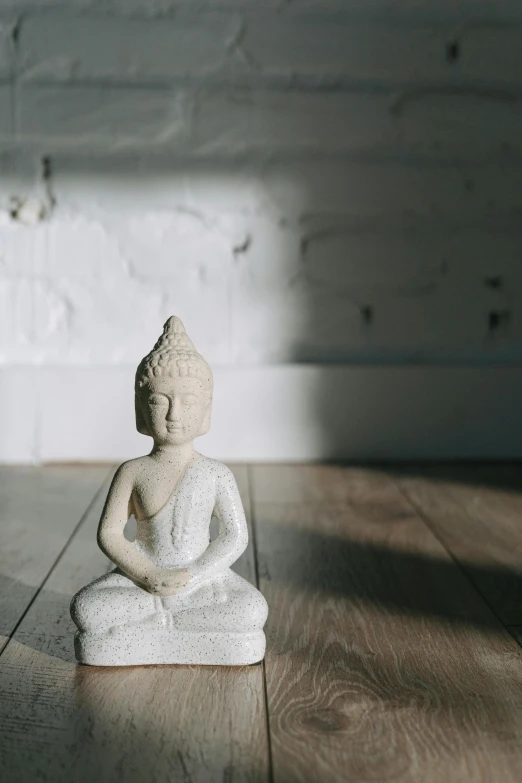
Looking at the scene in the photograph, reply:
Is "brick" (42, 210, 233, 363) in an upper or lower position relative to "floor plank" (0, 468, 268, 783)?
upper

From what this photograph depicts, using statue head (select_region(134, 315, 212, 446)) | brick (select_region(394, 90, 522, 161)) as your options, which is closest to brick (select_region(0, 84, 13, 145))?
brick (select_region(394, 90, 522, 161))

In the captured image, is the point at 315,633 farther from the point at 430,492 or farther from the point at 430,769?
the point at 430,492

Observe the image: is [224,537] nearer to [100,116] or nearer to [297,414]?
[297,414]

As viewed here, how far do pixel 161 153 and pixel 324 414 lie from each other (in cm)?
90

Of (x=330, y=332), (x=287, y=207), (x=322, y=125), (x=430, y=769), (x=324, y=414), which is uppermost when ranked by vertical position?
(x=322, y=125)

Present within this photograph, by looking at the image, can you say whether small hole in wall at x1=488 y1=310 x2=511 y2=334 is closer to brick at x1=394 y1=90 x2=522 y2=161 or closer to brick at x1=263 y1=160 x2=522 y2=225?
brick at x1=263 y1=160 x2=522 y2=225

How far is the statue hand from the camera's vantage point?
1.27m

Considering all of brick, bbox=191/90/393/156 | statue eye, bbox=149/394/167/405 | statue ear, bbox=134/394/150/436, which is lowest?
statue ear, bbox=134/394/150/436

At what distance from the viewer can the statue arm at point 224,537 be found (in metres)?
1.31

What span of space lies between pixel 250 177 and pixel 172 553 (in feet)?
5.50

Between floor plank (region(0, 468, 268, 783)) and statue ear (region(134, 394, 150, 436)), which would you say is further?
statue ear (region(134, 394, 150, 436))

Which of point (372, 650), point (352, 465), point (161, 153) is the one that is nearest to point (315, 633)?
point (372, 650)

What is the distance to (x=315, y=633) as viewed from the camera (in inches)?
55.7

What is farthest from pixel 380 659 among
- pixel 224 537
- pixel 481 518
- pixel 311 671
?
pixel 481 518
